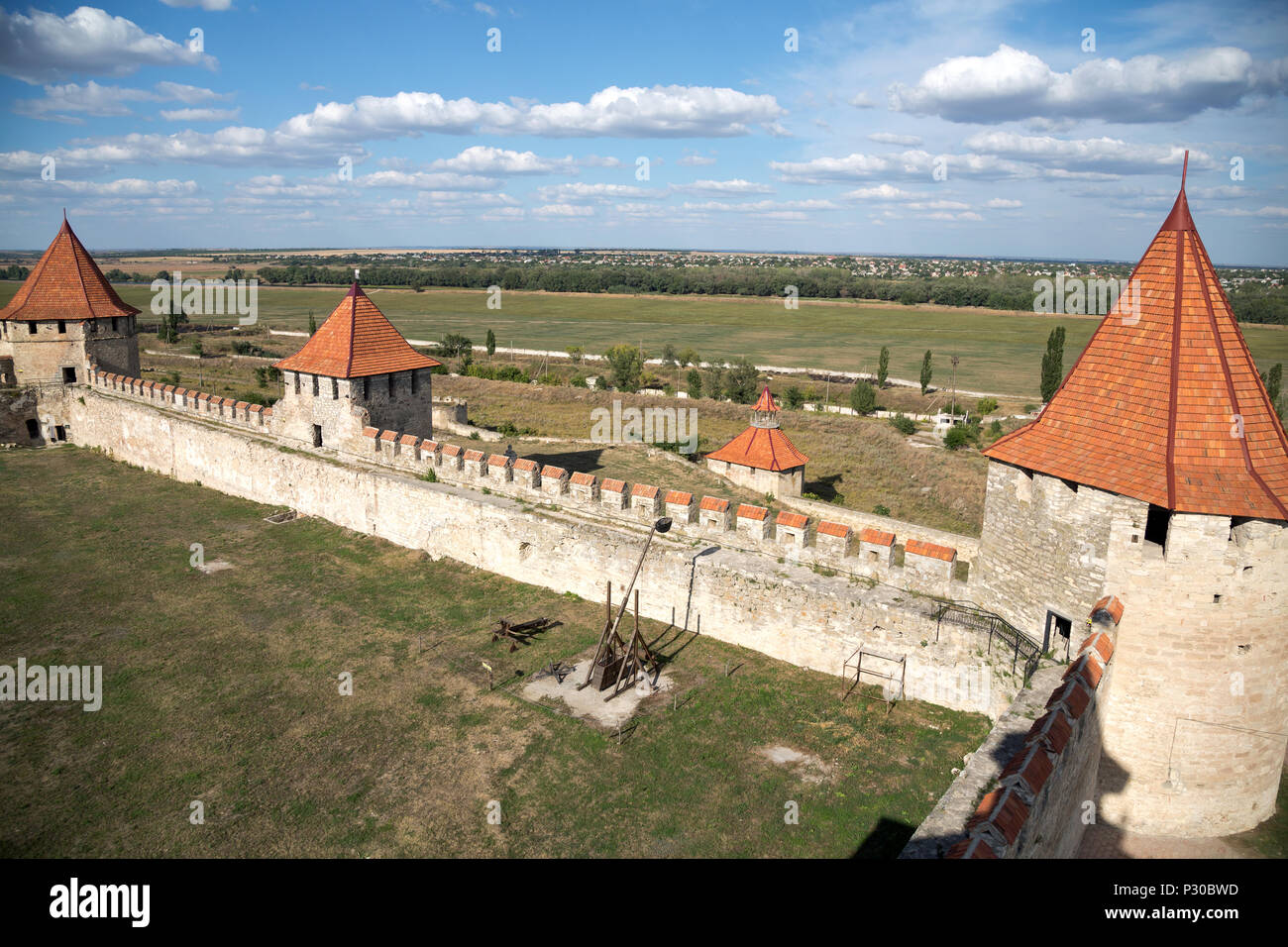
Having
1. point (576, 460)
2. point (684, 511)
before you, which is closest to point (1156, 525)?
point (684, 511)

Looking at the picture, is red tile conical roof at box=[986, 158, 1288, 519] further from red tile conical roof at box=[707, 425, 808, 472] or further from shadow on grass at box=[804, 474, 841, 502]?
shadow on grass at box=[804, 474, 841, 502]

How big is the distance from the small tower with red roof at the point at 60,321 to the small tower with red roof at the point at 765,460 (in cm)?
1861

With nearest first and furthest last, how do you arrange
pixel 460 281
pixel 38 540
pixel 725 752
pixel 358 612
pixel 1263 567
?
pixel 1263 567 → pixel 725 752 → pixel 358 612 → pixel 38 540 → pixel 460 281

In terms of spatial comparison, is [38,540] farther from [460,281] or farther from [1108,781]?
[460,281]

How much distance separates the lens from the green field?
65.0m

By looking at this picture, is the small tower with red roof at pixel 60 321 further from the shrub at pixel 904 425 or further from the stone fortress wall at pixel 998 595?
the shrub at pixel 904 425

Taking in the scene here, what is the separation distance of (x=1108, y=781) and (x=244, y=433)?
61.5 ft

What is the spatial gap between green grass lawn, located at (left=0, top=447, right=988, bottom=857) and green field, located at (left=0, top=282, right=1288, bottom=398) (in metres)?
47.5

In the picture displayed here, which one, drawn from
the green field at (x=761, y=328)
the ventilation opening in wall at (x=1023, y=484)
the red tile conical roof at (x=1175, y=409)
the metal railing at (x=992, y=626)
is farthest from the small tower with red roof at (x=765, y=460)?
the green field at (x=761, y=328)

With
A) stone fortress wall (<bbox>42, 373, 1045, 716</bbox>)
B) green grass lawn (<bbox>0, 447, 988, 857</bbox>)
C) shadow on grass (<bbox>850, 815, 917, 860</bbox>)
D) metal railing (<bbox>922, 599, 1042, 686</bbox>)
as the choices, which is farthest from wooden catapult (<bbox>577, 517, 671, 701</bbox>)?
shadow on grass (<bbox>850, 815, 917, 860</bbox>)

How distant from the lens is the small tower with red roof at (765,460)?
64.4 feet
